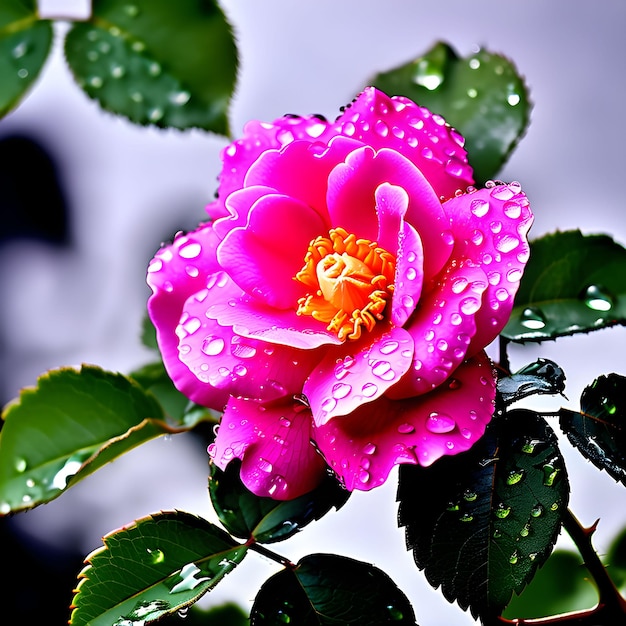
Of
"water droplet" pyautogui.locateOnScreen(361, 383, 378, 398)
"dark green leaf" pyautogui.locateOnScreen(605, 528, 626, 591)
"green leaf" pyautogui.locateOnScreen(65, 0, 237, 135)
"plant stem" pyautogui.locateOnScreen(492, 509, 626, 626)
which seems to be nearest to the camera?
"water droplet" pyautogui.locateOnScreen(361, 383, 378, 398)

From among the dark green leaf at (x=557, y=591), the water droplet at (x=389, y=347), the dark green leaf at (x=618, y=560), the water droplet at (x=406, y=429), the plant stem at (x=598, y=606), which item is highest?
the water droplet at (x=389, y=347)

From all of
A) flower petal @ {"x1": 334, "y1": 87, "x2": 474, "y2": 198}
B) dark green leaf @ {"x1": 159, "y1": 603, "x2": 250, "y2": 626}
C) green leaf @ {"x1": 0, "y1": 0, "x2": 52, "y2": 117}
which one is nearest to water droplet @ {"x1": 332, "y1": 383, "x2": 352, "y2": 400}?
flower petal @ {"x1": 334, "y1": 87, "x2": 474, "y2": 198}

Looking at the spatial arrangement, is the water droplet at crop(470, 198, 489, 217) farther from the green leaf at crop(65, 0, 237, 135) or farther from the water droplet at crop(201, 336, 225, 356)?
the green leaf at crop(65, 0, 237, 135)

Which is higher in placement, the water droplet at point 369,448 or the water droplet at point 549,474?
the water droplet at point 369,448

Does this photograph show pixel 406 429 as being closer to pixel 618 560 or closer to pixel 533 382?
pixel 533 382

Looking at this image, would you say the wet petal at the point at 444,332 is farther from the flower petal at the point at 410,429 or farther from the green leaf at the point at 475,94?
the green leaf at the point at 475,94

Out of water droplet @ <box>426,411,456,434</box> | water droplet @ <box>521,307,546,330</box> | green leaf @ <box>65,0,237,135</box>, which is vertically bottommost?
water droplet @ <box>521,307,546,330</box>

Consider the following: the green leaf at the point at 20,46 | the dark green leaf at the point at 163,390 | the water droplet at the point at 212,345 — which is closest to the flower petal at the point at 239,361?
the water droplet at the point at 212,345
